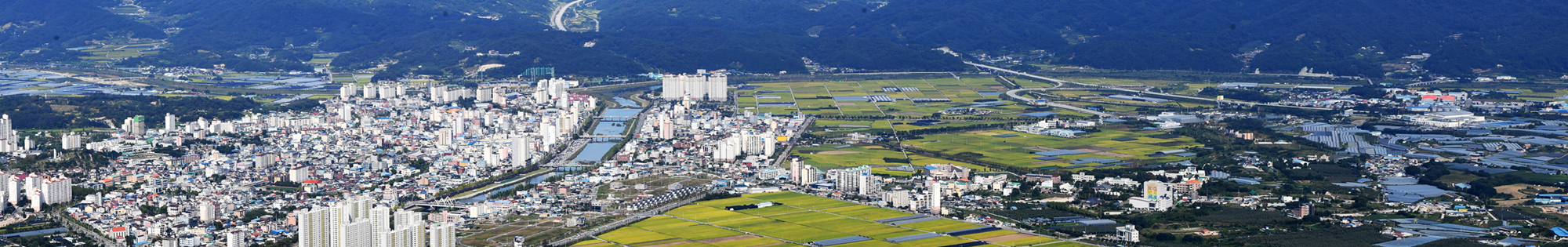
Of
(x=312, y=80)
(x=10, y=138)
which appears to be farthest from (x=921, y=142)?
(x=312, y=80)

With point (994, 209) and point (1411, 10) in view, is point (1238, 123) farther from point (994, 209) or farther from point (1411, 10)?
point (1411, 10)

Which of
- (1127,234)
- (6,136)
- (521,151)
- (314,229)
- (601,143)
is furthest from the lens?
(601,143)

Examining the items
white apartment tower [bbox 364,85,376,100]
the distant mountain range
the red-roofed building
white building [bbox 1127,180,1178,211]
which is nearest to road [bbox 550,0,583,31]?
the distant mountain range

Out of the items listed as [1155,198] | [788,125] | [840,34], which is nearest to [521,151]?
[788,125]

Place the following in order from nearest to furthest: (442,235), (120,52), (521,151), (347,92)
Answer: (442,235) → (521,151) → (347,92) → (120,52)

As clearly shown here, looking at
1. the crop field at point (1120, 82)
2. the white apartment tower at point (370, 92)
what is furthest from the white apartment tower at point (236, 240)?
the crop field at point (1120, 82)

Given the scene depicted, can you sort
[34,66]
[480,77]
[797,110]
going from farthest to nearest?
[34,66] < [480,77] < [797,110]

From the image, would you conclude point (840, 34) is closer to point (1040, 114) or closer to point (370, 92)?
point (370, 92)
